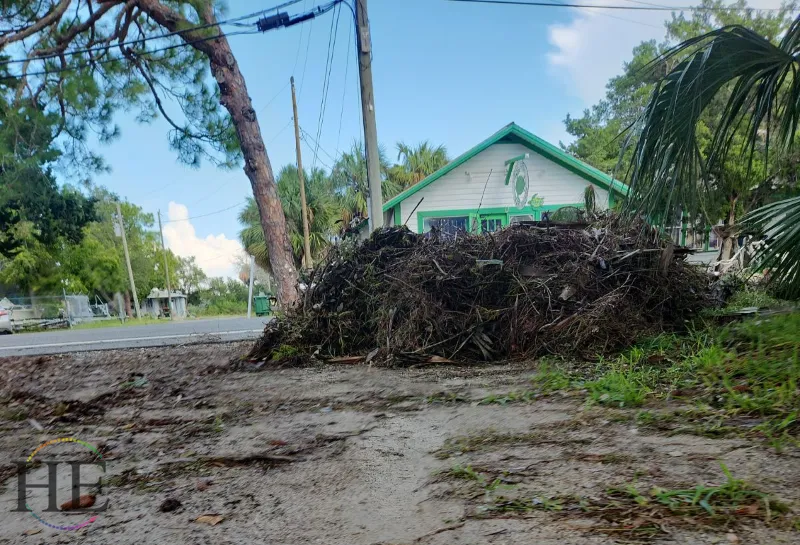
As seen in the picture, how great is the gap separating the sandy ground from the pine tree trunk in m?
5.66

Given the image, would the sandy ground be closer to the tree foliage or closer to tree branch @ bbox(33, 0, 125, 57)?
the tree foliage

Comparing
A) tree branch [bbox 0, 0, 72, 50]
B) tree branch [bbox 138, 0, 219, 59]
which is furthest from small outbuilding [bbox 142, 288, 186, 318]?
tree branch [bbox 138, 0, 219, 59]

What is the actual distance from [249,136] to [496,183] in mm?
6853

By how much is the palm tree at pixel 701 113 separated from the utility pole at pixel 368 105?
17.4 feet

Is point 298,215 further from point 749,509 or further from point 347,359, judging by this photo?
point 749,509

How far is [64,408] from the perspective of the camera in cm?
398

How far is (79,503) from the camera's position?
2.08 meters

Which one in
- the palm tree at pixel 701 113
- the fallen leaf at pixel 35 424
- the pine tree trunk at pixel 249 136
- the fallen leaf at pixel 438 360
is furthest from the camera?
the pine tree trunk at pixel 249 136

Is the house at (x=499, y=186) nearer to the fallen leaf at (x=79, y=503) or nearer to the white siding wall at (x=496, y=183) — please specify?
the white siding wall at (x=496, y=183)

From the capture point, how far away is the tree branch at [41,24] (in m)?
9.20

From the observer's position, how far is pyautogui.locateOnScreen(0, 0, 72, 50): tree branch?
9203mm

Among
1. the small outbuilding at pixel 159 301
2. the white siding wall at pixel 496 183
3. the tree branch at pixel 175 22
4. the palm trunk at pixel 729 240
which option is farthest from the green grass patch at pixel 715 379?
the small outbuilding at pixel 159 301

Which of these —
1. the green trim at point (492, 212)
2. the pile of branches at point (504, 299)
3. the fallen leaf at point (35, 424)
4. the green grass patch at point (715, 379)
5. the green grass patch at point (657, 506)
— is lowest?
the fallen leaf at point (35, 424)

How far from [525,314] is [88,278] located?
43.5 metres
